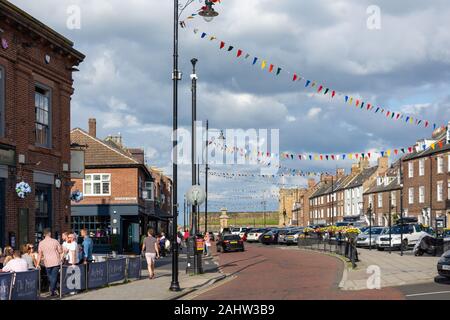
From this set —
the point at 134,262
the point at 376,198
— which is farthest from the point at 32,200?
the point at 376,198

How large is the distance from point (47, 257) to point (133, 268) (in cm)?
530

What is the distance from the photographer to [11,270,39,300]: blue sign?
14094 millimetres

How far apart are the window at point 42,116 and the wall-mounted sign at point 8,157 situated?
2.26m

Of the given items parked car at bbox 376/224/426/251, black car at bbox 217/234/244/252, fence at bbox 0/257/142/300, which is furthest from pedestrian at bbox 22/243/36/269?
parked car at bbox 376/224/426/251

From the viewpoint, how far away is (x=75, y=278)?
58.0 ft

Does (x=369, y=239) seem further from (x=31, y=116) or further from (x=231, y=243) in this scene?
(x=31, y=116)

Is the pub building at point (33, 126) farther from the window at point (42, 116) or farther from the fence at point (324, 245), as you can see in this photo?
the fence at point (324, 245)

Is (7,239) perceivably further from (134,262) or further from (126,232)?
(126,232)

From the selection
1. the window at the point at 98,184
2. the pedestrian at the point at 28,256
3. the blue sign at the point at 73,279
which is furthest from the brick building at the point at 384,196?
the pedestrian at the point at 28,256

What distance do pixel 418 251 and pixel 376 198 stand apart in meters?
40.1

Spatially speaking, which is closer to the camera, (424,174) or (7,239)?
(7,239)

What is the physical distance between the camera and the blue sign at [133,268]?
21672 millimetres

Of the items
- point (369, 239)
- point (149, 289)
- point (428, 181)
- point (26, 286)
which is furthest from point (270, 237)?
point (26, 286)

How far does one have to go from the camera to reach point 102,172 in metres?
47.1
